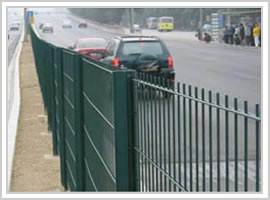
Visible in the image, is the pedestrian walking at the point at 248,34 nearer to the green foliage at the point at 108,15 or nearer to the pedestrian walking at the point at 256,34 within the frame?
the pedestrian walking at the point at 256,34

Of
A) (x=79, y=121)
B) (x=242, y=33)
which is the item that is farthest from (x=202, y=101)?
(x=242, y=33)

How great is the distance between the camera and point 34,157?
38.3ft

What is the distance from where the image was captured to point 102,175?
5.89m

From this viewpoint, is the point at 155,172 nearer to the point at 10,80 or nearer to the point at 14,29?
the point at 10,80

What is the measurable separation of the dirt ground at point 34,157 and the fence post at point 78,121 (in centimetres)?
208

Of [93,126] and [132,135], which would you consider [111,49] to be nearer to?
[93,126]

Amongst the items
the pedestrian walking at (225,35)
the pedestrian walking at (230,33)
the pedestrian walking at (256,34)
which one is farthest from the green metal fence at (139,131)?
the pedestrian walking at (225,35)

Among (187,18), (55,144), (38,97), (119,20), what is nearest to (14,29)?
(187,18)

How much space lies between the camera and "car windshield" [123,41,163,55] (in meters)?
18.9

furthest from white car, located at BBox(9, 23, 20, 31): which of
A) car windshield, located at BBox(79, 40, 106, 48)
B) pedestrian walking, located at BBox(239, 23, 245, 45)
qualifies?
car windshield, located at BBox(79, 40, 106, 48)

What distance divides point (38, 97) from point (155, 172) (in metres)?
17.1

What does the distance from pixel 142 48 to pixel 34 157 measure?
7862 mm

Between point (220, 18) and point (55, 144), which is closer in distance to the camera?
point (55, 144)

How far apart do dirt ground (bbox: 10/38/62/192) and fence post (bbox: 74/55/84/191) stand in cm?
208
